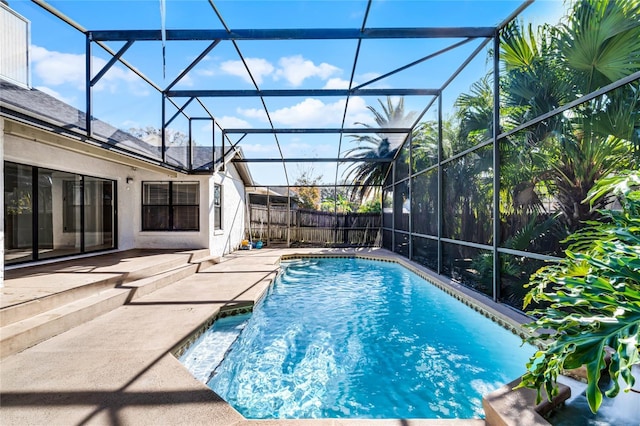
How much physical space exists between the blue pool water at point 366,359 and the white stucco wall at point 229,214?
179 inches

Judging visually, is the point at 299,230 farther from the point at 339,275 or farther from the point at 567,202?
the point at 567,202

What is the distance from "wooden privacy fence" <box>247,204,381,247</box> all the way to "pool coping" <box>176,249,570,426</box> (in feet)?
16.7

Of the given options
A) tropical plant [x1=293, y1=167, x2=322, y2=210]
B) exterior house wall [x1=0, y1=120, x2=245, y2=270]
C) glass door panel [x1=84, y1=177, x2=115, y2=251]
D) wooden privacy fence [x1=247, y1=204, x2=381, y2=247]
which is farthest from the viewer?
tropical plant [x1=293, y1=167, x2=322, y2=210]

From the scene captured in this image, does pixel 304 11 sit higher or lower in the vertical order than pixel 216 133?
higher

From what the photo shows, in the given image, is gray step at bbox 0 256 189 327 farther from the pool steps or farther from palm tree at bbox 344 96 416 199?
palm tree at bbox 344 96 416 199

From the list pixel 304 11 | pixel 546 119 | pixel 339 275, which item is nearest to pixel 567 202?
pixel 546 119

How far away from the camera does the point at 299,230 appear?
1341cm

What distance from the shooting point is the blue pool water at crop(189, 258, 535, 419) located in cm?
271

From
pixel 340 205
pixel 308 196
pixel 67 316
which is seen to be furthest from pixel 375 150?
pixel 67 316

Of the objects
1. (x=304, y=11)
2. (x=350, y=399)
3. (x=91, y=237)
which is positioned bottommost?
(x=350, y=399)

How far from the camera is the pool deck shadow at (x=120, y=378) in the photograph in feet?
6.83

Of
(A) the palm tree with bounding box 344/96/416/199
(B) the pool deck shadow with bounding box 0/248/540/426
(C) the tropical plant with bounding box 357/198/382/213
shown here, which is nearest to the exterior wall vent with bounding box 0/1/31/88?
(B) the pool deck shadow with bounding box 0/248/540/426

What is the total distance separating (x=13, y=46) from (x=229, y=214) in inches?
293

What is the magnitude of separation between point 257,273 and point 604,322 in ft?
21.1
